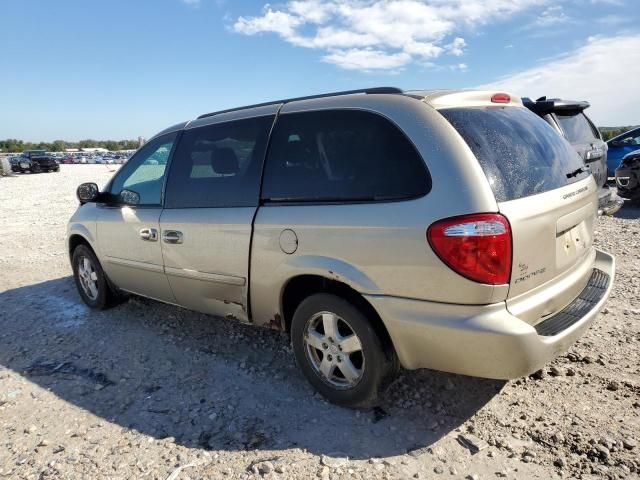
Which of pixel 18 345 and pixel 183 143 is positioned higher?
pixel 183 143

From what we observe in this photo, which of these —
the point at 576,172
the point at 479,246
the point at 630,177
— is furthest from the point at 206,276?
the point at 630,177

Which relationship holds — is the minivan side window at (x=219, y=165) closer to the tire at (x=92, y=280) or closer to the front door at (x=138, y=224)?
the front door at (x=138, y=224)

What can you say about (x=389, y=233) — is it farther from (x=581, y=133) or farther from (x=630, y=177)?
(x=630, y=177)

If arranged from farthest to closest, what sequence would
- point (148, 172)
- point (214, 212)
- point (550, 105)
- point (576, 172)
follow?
point (550, 105)
point (148, 172)
point (214, 212)
point (576, 172)

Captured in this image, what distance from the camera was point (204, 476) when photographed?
243 centimetres

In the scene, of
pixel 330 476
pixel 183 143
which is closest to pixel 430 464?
pixel 330 476

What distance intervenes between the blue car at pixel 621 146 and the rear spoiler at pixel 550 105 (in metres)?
6.02

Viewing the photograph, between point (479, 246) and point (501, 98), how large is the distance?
1.23 meters

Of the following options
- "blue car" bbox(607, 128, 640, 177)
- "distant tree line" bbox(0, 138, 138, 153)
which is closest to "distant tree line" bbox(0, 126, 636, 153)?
"distant tree line" bbox(0, 138, 138, 153)

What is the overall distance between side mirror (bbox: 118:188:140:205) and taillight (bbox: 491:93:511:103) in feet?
9.81

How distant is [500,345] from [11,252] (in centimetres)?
828

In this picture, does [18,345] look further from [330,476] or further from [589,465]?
[589,465]

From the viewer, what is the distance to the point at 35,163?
3456 cm

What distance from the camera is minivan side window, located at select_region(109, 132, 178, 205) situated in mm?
3994
